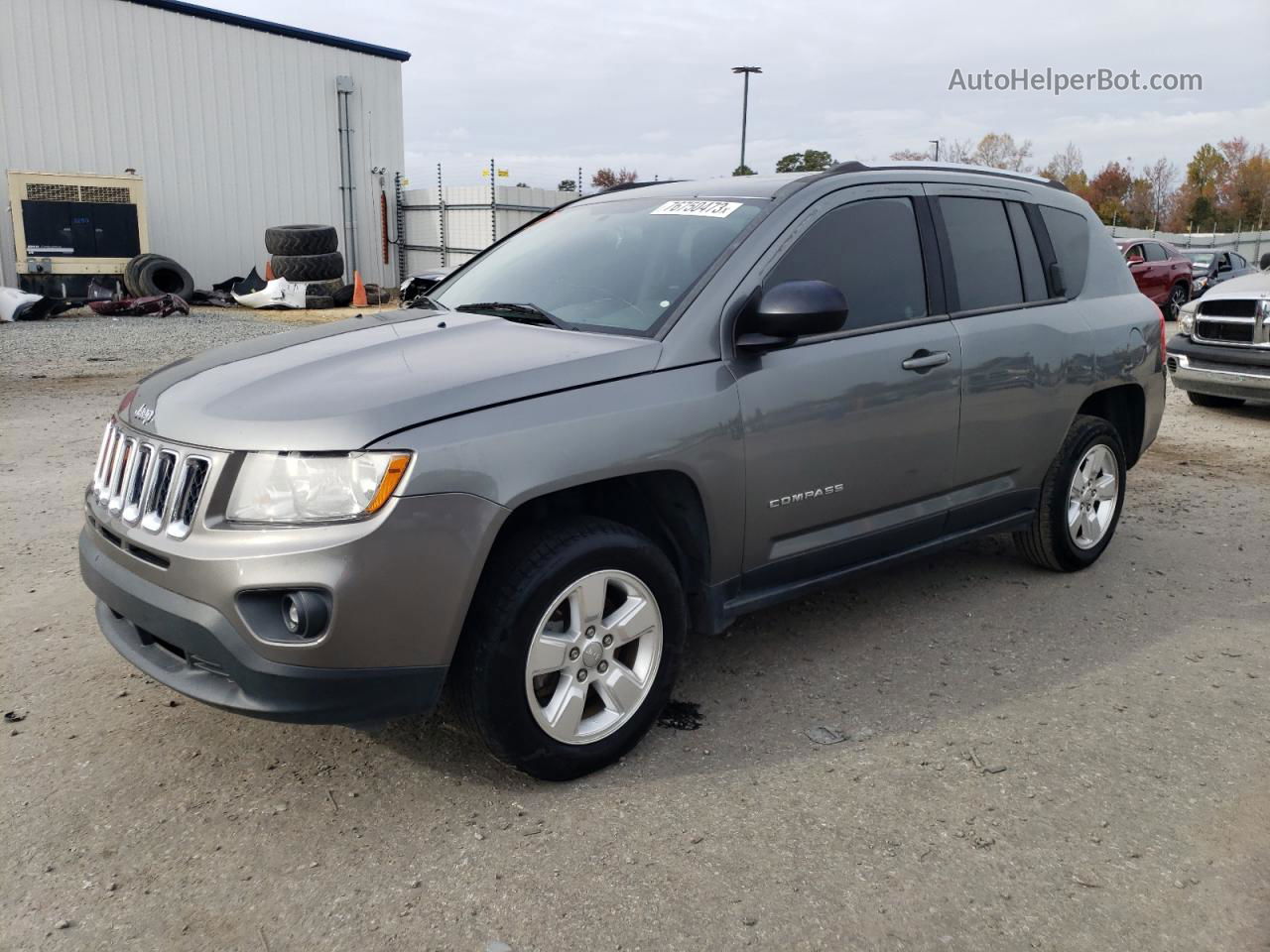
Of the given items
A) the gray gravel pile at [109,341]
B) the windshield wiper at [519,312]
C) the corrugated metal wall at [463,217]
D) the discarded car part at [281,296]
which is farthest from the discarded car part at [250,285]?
the windshield wiper at [519,312]

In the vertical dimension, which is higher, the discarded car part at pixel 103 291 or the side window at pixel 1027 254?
the side window at pixel 1027 254

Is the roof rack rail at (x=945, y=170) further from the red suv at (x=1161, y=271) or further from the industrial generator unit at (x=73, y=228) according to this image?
the industrial generator unit at (x=73, y=228)

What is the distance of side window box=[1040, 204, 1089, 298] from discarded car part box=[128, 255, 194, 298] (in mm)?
17277

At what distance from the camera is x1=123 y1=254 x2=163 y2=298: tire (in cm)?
1911

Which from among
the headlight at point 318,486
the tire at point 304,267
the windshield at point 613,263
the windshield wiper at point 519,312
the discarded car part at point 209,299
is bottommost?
the discarded car part at point 209,299

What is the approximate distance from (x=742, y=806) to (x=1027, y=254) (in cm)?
292

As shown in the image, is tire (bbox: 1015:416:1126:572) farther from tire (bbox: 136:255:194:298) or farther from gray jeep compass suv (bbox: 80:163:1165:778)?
tire (bbox: 136:255:194:298)

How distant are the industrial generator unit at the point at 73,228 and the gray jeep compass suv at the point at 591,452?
17.0 meters

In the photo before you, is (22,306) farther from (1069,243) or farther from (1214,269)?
(1214,269)

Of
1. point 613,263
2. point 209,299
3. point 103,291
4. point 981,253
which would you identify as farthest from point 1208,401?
point 103,291

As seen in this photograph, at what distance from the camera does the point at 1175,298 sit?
2067 centimetres

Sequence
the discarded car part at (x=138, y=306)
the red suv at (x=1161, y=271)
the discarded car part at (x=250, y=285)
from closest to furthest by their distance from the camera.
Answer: the discarded car part at (x=138, y=306)
the red suv at (x=1161, y=271)
the discarded car part at (x=250, y=285)

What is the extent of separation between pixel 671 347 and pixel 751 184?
1.08 meters

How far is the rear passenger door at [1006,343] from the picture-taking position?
427 cm
